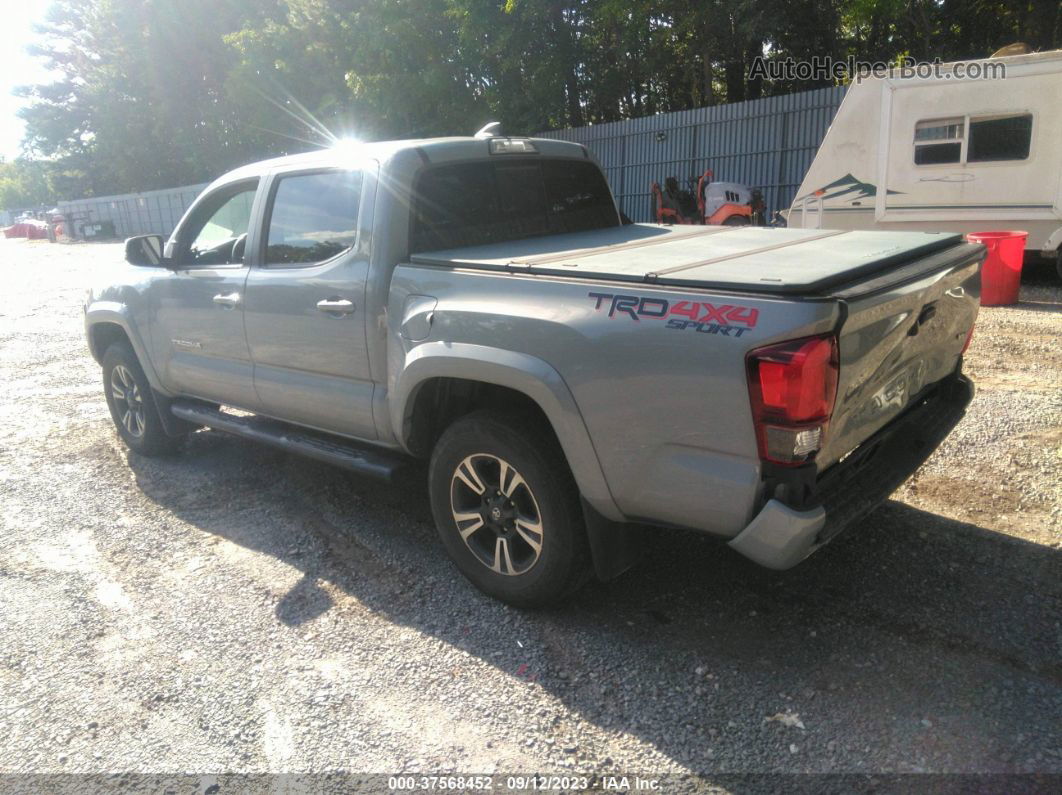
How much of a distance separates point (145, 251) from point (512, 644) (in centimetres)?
345

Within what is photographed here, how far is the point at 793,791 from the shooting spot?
243 cm

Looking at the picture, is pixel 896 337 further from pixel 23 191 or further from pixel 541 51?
pixel 23 191

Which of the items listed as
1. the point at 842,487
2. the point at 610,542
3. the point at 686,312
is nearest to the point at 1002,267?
the point at 842,487

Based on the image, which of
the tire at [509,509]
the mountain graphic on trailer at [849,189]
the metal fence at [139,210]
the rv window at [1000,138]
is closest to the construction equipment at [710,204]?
the mountain graphic on trailer at [849,189]

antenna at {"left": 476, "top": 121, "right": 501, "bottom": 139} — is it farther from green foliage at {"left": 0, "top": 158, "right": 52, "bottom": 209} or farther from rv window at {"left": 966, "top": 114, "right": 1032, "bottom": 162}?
green foliage at {"left": 0, "top": 158, "right": 52, "bottom": 209}

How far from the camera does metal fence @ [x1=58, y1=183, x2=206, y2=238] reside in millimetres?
36250

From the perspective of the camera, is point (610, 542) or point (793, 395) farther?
point (610, 542)

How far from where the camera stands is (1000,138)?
1001cm

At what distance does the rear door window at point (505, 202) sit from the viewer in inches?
152

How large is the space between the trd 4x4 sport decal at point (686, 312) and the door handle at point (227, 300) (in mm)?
2444

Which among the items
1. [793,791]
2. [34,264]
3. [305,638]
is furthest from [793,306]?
[34,264]

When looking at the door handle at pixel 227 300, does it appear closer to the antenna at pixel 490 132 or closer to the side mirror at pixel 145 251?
the side mirror at pixel 145 251

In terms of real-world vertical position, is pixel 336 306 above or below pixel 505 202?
below

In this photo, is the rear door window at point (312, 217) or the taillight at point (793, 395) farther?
the rear door window at point (312, 217)
